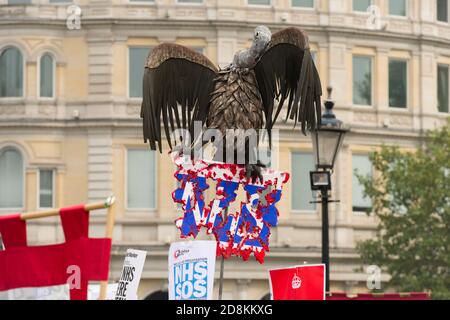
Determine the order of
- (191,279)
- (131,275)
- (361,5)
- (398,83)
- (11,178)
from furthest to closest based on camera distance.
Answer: (398,83) → (361,5) → (11,178) → (131,275) → (191,279)

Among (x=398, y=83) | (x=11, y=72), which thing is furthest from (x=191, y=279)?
(x=398, y=83)

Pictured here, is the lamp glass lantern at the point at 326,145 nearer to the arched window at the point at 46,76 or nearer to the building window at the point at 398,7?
the arched window at the point at 46,76

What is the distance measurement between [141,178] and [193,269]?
43.7 m

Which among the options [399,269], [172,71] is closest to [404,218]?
[399,269]

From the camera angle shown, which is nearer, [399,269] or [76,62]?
[399,269]

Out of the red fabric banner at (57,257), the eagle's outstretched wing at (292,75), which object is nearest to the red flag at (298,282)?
the eagle's outstretched wing at (292,75)

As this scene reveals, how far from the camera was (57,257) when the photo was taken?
13906mm

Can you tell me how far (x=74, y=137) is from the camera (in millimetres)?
56688

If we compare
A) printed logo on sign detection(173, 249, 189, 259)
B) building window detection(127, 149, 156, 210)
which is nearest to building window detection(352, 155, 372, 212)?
building window detection(127, 149, 156, 210)

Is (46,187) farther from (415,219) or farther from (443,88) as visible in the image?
(443,88)

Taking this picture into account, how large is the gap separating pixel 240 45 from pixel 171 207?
18.1 ft

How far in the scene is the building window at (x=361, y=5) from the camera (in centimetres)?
5844

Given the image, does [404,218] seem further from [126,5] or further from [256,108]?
[256,108]

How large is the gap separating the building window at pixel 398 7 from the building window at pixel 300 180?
5.83m
